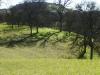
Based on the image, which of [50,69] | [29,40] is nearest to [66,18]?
[29,40]

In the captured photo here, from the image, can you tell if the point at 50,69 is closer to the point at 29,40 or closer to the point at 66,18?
the point at 29,40

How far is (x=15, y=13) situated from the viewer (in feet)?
395

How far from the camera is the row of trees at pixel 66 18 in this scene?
64.9m

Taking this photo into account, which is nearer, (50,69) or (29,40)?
(50,69)

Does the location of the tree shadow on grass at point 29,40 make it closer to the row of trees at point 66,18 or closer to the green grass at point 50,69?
the row of trees at point 66,18

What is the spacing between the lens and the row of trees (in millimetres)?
64856

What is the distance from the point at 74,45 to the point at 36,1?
37204 mm

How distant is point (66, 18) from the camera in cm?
10988

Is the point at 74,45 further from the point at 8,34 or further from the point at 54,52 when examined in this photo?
the point at 8,34

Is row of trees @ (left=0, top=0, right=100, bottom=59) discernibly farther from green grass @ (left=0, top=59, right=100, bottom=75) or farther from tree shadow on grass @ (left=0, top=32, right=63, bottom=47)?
green grass @ (left=0, top=59, right=100, bottom=75)

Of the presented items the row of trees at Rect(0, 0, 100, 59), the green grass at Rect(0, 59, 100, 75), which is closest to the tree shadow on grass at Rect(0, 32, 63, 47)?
the row of trees at Rect(0, 0, 100, 59)

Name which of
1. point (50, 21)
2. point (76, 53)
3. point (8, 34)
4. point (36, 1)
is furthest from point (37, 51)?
point (50, 21)

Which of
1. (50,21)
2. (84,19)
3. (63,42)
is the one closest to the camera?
Result: (84,19)

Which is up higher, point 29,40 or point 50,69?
point 50,69
